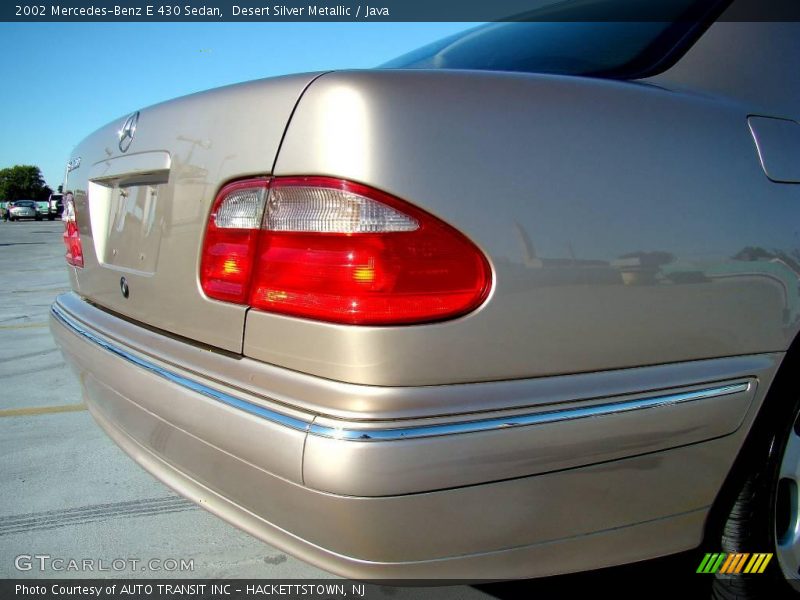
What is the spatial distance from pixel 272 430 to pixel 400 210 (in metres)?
0.47

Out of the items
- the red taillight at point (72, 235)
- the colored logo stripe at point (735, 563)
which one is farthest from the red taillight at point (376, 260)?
the red taillight at point (72, 235)

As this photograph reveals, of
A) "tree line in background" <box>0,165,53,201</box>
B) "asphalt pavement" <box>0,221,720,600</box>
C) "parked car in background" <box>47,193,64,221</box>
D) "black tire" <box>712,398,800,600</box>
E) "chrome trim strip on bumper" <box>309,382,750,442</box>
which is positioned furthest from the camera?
"tree line in background" <box>0,165,53,201</box>

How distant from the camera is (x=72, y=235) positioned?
89.5 inches

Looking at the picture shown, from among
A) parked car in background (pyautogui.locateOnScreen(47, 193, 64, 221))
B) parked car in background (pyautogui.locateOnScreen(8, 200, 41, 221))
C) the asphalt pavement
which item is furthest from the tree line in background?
the asphalt pavement

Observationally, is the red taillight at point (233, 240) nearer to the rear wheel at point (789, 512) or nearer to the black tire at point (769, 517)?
the black tire at point (769, 517)

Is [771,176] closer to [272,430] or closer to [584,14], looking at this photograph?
[584,14]

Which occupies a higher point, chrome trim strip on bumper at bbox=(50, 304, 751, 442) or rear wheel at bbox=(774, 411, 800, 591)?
chrome trim strip on bumper at bbox=(50, 304, 751, 442)

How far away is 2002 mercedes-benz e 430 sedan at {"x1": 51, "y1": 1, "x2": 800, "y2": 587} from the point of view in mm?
1157

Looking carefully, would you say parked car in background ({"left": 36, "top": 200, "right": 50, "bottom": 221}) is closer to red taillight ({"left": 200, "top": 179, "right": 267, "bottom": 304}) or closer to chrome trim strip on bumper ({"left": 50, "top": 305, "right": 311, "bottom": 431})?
chrome trim strip on bumper ({"left": 50, "top": 305, "right": 311, "bottom": 431})

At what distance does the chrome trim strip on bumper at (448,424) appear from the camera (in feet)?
3.68

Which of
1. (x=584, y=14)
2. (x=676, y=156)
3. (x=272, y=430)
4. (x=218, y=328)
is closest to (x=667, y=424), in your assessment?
(x=676, y=156)

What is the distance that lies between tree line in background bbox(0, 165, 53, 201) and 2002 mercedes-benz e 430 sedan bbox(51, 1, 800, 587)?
263 ft

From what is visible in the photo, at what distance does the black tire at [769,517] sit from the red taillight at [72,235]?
2.10 metres

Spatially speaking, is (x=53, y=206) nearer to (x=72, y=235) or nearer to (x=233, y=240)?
(x=72, y=235)
